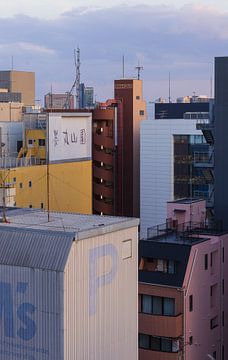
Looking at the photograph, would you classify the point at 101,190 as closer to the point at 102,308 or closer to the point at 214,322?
the point at 214,322

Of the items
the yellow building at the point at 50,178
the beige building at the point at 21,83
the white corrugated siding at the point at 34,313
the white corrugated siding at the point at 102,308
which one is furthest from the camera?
the beige building at the point at 21,83

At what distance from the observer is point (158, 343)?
19.4m

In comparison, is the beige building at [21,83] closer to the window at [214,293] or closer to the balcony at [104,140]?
the balcony at [104,140]

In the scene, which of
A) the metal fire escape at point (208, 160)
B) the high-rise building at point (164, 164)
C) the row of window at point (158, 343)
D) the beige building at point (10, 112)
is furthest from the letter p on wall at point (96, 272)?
the beige building at point (10, 112)

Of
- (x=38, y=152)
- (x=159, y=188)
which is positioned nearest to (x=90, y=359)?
(x=38, y=152)

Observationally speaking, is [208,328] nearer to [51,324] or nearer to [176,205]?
[176,205]

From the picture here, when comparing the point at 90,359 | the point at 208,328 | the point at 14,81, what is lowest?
the point at 208,328

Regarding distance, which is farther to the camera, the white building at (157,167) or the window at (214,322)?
the white building at (157,167)

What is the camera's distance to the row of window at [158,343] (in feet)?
63.2

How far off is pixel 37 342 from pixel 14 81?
48.3 meters

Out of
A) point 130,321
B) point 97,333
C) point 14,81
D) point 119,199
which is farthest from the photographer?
point 14,81

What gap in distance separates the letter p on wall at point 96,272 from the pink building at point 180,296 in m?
5.76

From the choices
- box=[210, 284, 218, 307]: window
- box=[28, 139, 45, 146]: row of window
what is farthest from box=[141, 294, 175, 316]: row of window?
box=[28, 139, 45, 146]: row of window

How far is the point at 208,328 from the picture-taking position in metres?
20.6
